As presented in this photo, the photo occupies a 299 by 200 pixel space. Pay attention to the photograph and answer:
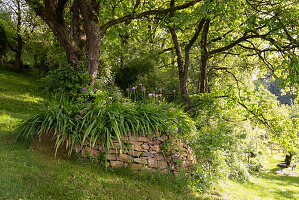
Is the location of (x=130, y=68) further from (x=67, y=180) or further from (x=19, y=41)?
(x=19, y=41)

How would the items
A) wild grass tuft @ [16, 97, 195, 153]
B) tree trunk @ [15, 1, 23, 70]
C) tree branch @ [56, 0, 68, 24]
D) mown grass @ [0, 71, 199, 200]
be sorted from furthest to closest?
tree trunk @ [15, 1, 23, 70]
tree branch @ [56, 0, 68, 24]
wild grass tuft @ [16, 97, 195, 153]
mown grass @ [0, 71, 199, 200]

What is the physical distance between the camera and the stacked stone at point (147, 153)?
4840 millimetres

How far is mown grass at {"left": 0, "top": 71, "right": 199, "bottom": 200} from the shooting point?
3.35 meters

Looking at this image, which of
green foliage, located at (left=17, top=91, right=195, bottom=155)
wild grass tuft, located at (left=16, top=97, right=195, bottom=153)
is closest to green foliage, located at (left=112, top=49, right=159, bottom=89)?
green foliage, located at (left=17, top=91, right=195, bottom=155)

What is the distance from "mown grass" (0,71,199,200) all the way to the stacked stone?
25 cm

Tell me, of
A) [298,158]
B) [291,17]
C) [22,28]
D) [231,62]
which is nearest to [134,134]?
[291,17]

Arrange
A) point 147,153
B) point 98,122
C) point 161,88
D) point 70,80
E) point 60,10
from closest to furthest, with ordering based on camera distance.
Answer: point 98,122, point 147,153, point 60,10, point 70,80, point 161,88

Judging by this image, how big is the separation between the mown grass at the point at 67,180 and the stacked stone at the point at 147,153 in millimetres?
253

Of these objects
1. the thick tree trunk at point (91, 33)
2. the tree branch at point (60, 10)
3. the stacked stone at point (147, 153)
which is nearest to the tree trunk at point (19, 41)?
the tree branch at point (60, 10)

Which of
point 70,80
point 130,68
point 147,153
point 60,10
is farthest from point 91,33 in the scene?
point 130,68

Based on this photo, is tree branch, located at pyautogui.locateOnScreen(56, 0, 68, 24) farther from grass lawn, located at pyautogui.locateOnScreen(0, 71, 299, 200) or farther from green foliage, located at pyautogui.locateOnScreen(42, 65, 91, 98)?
grass lawn, located at pyautogui.locateOnScreen(0, 71, 299, 200)

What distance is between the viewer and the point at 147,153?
5.30 m

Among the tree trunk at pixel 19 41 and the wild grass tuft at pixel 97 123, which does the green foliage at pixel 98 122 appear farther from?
the tree trunk at pixel 19 41

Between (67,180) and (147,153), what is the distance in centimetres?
205
